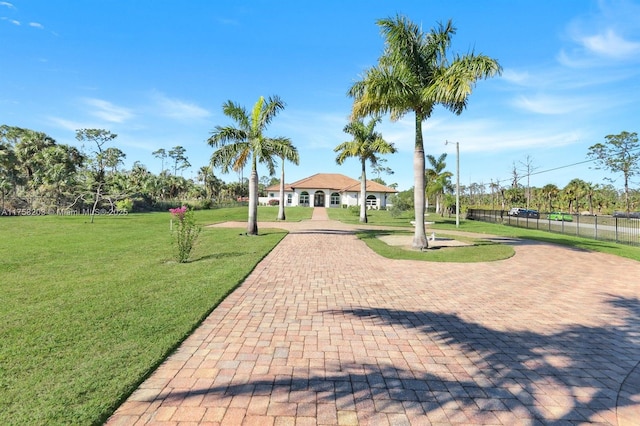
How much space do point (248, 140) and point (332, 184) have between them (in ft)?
145

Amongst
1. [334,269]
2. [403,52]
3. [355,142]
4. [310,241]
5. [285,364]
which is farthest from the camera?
[355,142]

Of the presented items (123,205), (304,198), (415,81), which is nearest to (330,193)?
(304,198)

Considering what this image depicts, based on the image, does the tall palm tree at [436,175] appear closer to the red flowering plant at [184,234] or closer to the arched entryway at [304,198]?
the arched entryway at [304,198]

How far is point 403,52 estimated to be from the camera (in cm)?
1139

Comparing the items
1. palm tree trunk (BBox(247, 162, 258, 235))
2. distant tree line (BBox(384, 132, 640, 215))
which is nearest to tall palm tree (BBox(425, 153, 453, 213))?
distant tree line (BBox(384, 132, 640, 215))

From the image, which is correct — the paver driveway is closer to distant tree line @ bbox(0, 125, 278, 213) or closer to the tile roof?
distant tree line @ bbox(0, 125, 278, 213)

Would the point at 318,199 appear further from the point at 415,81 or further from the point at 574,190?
the point at 415,81

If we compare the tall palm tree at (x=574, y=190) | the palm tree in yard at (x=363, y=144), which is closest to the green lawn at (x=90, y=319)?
the palm tree in yard at (x=363, y=144)

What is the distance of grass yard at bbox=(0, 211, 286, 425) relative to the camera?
8.95 ft

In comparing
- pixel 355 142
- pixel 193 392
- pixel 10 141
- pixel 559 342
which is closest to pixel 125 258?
pixel 193 392

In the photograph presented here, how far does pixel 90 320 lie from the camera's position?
4473 mm

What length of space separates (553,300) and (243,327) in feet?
19.0

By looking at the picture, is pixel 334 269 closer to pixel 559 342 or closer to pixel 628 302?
pixel 559 342

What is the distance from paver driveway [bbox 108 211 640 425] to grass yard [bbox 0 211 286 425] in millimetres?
310
